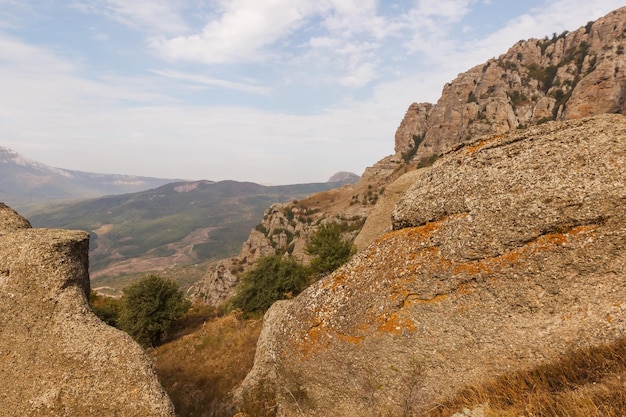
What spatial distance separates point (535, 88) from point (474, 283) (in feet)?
520

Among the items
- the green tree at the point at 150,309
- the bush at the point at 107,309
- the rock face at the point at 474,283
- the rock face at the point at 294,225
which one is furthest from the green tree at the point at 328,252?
the rock face at the point at 294,225

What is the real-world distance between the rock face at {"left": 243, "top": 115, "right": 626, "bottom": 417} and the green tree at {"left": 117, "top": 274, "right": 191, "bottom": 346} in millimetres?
18750

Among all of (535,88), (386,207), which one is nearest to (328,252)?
(386,207)

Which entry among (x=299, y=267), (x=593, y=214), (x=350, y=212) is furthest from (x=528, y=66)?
(x=593, y=214)

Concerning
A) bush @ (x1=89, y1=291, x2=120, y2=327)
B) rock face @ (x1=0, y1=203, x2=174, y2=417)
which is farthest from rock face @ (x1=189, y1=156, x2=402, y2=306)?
rock face @ (x1=0, y1=203, x2=174, y2=417)

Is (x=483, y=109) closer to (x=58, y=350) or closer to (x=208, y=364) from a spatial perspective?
(x=208, y=364)

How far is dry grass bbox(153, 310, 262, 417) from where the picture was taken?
1209cm

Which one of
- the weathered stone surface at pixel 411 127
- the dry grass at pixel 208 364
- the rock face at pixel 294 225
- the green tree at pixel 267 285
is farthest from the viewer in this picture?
the weathered stone surface at pixel 411 127

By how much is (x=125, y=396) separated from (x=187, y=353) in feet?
44.3

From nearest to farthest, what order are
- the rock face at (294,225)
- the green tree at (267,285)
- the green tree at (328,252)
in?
1. the green tree at (267,285)
2. the green tree at (328,252)
3. the rock face at (294,225)

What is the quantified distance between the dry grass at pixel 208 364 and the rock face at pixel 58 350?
500 centimetres

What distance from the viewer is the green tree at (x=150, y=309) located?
74.6 feet

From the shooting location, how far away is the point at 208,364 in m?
16.4

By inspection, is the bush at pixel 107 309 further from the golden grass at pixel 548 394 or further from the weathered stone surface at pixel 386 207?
the weathered stone surface at pixel 386 207
